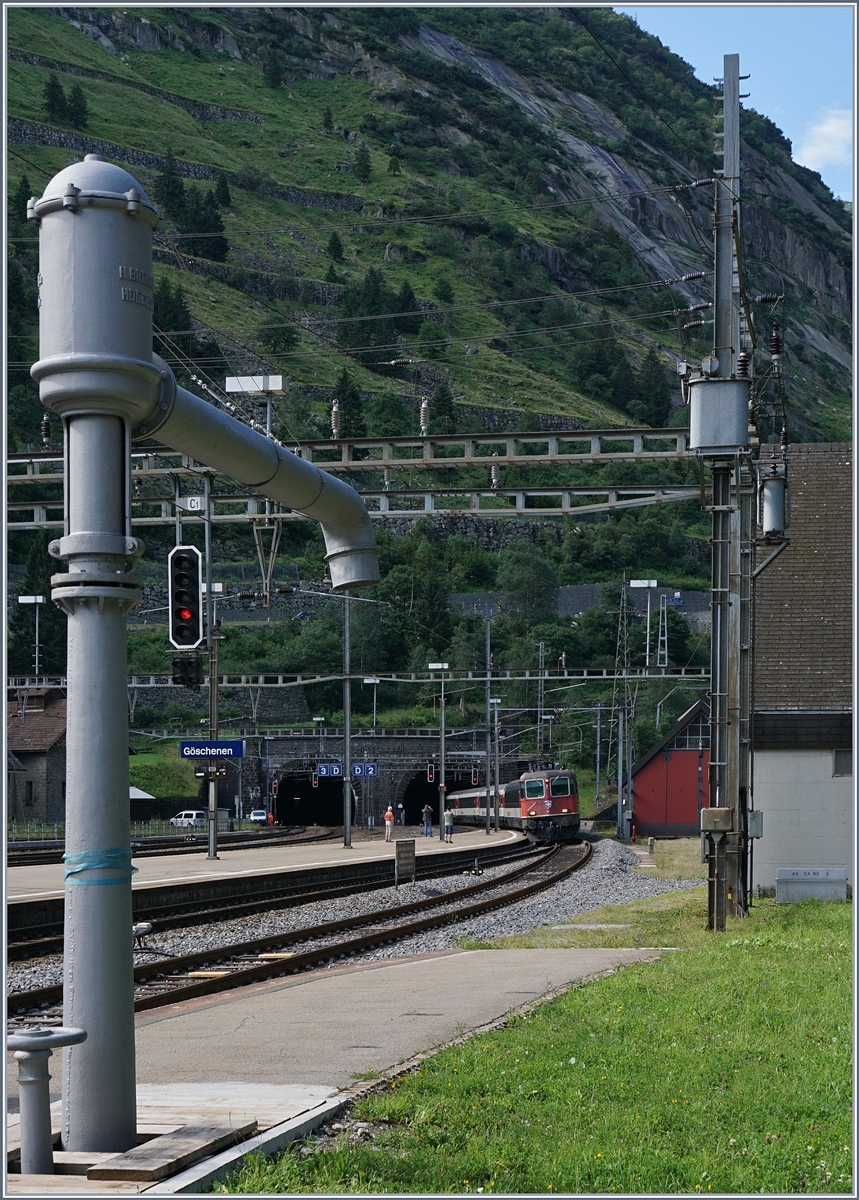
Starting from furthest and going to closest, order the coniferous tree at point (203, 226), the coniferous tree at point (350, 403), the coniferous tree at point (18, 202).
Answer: the coniferous tree at point (203, 226) < the coniferous tree at point (18, 202) < the coniferous tree at point (350, 403)

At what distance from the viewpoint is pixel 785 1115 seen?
7203 mm

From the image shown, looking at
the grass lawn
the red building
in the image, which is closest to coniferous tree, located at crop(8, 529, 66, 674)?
the red building

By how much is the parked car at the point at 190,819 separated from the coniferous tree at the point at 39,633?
13070 millimetres

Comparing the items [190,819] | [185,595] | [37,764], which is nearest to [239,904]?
[185,595]

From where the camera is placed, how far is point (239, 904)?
80.6 ft

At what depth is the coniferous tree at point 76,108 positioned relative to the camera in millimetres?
183375

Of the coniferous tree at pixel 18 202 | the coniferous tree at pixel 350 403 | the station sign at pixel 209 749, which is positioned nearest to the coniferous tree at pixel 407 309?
the coniferous tree at pixel 18 202

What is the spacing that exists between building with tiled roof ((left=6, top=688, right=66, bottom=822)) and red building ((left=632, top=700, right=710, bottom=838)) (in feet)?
89.4

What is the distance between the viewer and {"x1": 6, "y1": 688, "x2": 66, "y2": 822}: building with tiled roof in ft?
212

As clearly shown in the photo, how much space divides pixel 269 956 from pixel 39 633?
6793 centimetres

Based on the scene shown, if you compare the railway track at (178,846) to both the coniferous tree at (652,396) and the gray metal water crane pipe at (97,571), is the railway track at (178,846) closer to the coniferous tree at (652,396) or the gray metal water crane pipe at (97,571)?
the gray metal water crane pipe at (97,571)

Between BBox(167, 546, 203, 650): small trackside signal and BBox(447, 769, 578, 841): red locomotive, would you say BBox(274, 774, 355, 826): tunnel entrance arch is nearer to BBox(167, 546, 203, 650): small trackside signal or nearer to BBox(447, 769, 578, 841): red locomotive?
BBox(447, 769, 578, 841): red locomotive

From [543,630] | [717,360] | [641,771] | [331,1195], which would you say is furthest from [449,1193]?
[543,630]

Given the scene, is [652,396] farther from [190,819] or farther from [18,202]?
[190,819]
